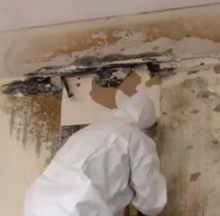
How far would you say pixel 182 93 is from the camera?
2.52 meters

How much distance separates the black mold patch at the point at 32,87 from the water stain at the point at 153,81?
47 centimetres

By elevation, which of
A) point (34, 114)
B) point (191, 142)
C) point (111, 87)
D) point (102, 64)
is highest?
point (102, 64)

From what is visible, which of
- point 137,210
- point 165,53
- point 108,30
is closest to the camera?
point 137,210

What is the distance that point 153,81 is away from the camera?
2576mm

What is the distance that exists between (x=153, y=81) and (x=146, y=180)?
0.65 m

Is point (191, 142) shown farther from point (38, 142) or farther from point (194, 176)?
point (38, 142)

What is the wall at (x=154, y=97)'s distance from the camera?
2.32m

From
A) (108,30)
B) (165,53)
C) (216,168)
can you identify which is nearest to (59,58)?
(108,30)

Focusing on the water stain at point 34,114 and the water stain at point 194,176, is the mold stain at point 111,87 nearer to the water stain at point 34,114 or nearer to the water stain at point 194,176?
the water stain at point 34,114

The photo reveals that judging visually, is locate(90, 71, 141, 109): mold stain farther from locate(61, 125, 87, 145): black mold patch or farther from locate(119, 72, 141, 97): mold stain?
locate(61, 125, 87, 145): black mold patch

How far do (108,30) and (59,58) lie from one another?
0.34 m

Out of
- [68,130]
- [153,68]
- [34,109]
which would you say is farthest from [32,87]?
→ [153,68]

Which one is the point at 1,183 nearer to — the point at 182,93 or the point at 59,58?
the point at 59,58

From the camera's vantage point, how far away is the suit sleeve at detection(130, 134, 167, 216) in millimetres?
2064
